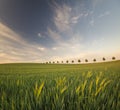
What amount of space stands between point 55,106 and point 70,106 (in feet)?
0.51

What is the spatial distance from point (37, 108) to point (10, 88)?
3.71 feet

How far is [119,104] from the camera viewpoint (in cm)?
155

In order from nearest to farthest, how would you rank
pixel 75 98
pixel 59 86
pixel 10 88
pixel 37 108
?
pixel 37 108
pixel 75 98
pixel 59 86
pixel 10 88

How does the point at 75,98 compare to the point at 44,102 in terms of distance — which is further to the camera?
the point at 75,98

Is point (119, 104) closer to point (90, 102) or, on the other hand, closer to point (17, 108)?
point (90, 102)

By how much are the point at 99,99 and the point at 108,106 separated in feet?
0.42

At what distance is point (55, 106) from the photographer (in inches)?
57.5

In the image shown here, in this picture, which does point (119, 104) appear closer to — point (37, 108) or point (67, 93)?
point (67, 93)

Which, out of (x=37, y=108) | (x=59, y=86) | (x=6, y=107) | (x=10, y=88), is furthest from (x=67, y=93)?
(x=10, y=88)

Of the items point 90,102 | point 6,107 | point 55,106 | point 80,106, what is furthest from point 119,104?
point 6,107

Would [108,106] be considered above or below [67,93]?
below

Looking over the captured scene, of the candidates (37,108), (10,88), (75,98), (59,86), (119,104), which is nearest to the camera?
(37,108)

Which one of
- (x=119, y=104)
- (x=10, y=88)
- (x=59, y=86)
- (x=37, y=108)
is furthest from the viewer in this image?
(x=10, y=88)

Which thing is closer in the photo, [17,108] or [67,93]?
[17,108]
